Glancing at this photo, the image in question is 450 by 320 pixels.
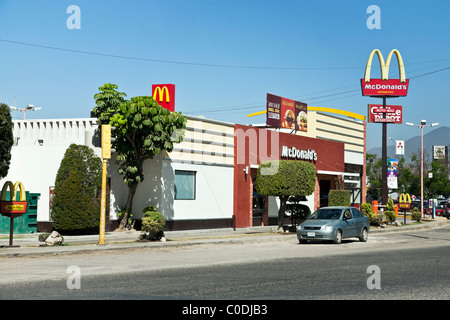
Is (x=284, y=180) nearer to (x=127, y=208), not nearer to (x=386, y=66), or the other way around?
(x=127, y=208)

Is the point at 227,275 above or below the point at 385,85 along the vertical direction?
below

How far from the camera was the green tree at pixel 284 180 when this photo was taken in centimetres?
2914

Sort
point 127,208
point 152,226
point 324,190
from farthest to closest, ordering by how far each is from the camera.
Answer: point 324,190 < point 127,208 < point 152,226

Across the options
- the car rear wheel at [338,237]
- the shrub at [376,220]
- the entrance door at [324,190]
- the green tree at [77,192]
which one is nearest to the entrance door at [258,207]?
the shrub at [376,220]

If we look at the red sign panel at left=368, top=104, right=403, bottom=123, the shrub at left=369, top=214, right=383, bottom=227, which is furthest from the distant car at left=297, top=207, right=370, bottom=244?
the red sign panel at left=368, top=104, right=403, bottom=123

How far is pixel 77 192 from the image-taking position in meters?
24.9

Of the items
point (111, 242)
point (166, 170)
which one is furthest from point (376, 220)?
point (111, 242)

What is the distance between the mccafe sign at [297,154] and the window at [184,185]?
29.2 feet

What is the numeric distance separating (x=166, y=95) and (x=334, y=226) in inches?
455

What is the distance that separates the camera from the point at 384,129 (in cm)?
5706
